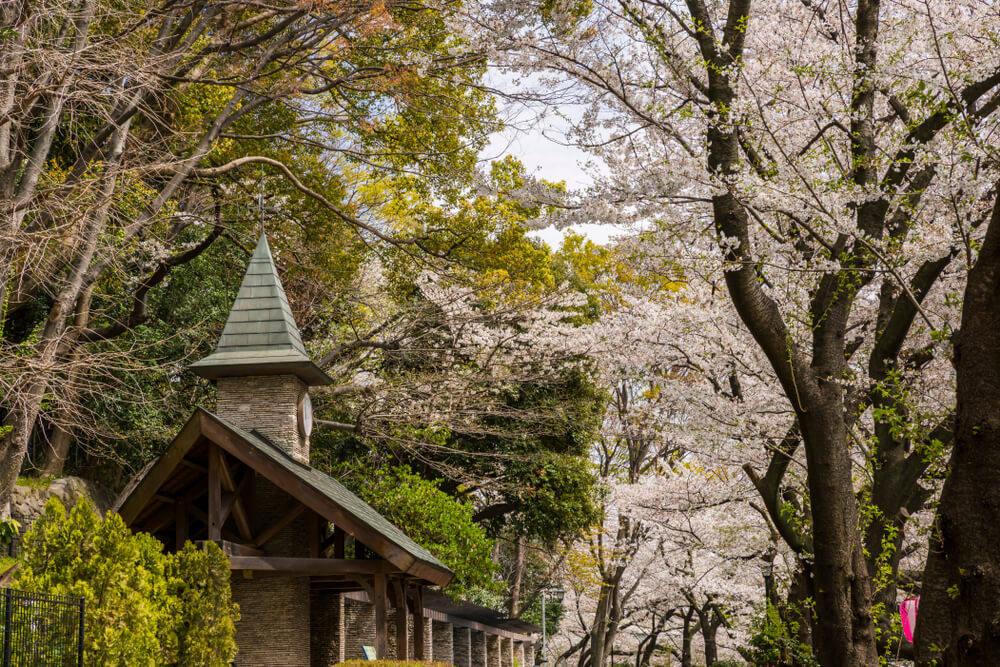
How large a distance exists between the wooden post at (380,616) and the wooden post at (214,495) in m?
2.21

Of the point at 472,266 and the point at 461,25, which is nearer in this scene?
the point at 461,25

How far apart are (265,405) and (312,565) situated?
3140 millimetres

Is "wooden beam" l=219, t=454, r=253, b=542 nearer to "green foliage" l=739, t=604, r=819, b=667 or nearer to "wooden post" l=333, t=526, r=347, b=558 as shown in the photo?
"wooden post" l=333, t=526, r=347, b=558

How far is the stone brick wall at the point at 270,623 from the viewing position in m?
13.2

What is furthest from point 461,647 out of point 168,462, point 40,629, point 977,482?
point 977,482

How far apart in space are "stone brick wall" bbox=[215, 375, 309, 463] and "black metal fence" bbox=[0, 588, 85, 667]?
6.28 metres

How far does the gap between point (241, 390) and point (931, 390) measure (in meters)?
9.83

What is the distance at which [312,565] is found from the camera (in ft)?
39.8

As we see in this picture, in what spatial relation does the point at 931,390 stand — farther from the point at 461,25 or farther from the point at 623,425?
the point at 623,425

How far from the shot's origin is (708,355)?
15016mm

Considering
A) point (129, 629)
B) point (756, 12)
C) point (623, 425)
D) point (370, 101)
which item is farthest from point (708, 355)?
point (623, 425)

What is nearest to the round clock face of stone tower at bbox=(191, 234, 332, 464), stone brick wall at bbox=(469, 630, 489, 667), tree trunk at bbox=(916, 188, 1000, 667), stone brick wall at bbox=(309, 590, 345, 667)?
stone tower at bbox=(191, 234, 332, 464)

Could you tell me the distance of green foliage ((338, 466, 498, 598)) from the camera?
59.4 feet

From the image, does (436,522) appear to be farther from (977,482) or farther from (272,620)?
(977,482)
